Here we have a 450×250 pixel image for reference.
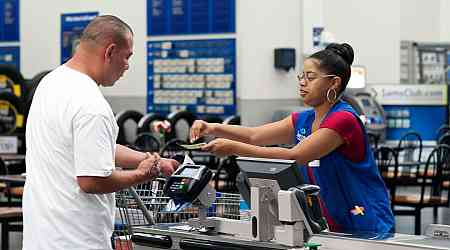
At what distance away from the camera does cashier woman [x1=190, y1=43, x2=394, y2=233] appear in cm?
380

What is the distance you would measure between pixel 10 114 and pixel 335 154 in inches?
321

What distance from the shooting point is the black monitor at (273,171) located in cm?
342

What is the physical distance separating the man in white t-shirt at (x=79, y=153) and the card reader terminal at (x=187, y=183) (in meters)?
0.23

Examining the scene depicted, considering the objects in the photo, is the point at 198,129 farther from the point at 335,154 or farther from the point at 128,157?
the point at 335,154

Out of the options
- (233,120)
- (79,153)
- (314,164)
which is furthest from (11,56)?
(79,153)

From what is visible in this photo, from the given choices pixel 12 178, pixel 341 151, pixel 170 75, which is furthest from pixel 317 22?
pixel 341 151

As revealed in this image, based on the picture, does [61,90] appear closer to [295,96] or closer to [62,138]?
[62,138]

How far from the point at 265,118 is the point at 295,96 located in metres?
0.63

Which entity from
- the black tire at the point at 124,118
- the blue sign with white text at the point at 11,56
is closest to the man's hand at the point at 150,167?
the black tire at the point at 124,118

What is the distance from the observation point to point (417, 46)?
1678cm

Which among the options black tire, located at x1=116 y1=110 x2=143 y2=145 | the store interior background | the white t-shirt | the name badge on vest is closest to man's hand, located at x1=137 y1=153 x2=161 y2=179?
the white t-shirt

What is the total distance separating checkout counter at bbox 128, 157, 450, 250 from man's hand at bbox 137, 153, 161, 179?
0.77 feet

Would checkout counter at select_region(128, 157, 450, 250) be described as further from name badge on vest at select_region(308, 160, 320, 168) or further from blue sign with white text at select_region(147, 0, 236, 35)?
blue sign with white text at select_region(147, 0, 236, 35)

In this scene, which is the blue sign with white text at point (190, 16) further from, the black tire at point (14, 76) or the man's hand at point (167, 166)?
the man's hand at point (167, 166)
